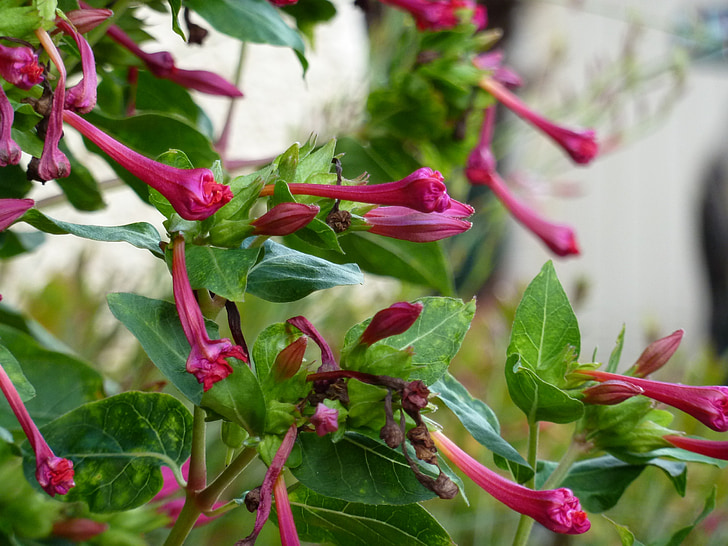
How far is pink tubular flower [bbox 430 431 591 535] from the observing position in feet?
0.65

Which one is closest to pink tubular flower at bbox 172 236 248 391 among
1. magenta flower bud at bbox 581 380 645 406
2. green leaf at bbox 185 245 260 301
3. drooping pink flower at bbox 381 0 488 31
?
green leaf at bbox 185 245 260 301

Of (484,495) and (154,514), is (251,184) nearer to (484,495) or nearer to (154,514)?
(154,514)

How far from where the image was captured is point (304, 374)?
207 mm

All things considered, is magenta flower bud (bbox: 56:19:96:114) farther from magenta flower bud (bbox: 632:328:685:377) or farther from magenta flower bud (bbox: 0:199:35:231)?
magenta flower bud (bbox: 632:328:685:377)

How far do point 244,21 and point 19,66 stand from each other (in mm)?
114

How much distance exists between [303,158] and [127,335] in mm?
735

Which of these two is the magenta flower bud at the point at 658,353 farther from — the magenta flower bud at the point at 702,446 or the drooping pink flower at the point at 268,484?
the drooping pink flower at the point at 268,484

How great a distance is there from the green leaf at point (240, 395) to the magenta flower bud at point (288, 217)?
0.04m

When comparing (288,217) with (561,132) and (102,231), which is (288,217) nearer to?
(102,231)

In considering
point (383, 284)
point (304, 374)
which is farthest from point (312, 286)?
point (383, 284)

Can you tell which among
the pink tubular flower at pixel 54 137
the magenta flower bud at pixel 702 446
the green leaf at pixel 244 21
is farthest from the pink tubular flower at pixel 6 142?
the magenta flower bud at pixel 702 446

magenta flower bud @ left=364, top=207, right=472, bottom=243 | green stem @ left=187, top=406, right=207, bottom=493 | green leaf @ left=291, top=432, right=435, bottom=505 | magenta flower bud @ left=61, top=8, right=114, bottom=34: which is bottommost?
green stem @ left=187, top=406, right=207, bottom=493

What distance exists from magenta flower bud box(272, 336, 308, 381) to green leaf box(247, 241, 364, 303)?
2 centimetres

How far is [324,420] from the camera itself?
0.18 meters
